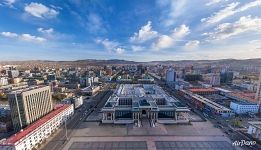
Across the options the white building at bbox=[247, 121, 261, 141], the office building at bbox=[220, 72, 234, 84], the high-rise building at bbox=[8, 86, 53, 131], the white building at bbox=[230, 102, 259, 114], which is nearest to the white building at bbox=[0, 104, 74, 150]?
the high-rise building at bbox=[8, 86, 53, 131]

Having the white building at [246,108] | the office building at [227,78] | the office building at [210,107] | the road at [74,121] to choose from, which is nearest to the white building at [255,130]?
the office building at [210,107]

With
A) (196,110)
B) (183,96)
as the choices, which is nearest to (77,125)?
(196,110)

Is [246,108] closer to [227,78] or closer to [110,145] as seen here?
[110,145]

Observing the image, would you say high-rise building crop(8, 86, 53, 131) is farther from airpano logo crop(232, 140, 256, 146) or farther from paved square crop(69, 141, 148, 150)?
airpano logo crop(232, 140, 256, 146)

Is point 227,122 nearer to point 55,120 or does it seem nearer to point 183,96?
point 183,96

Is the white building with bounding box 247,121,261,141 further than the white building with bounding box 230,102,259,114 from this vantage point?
No

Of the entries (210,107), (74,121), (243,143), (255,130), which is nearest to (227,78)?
(210,107)
